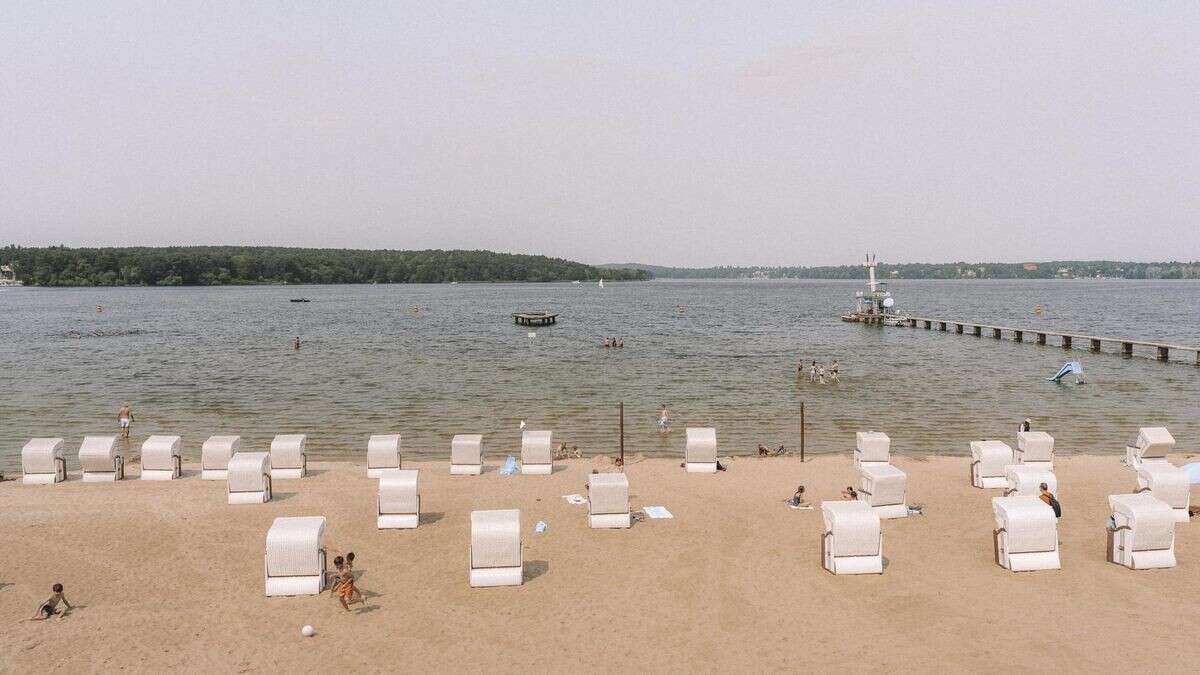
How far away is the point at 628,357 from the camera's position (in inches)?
2368

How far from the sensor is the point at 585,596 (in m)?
13.2

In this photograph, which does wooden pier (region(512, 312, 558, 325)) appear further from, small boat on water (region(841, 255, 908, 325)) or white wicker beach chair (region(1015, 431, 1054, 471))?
white wicker beach chair (region(1015, 431, 1054, 471))

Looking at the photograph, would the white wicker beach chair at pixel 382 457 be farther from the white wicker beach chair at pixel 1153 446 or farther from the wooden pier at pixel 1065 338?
the wooden pier at pixel 1065 338

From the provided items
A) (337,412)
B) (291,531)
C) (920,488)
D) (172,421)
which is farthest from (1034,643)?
(172,421)

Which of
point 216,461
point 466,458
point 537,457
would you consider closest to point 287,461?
point 216,461

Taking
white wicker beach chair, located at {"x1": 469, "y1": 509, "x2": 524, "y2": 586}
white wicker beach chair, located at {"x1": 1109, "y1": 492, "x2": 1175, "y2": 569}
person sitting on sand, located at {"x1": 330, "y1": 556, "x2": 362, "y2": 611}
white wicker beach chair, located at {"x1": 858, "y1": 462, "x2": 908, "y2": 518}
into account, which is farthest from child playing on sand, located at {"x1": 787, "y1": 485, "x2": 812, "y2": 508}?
person sitting on sand, located at {"x1": 330, "y1": 556, "x2": 362, "y2": 611}

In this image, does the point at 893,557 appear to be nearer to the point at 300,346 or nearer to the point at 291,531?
the point at 291,531

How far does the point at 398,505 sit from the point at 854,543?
9.26m

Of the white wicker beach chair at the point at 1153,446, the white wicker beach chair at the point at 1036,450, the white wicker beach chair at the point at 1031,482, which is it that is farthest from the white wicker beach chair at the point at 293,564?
the white wicker beach chair at the point at 1153,446

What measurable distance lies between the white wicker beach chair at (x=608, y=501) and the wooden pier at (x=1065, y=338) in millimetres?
54647

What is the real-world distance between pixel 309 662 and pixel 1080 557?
44.5 ft

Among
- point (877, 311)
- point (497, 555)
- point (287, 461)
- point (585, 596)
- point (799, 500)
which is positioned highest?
point (877, 311)

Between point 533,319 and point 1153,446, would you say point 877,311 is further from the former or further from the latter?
point 1153,446

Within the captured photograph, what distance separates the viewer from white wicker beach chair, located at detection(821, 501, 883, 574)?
13.8 metres
